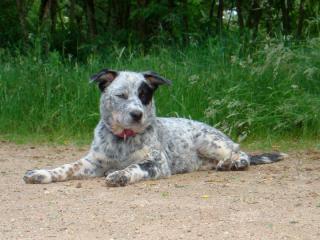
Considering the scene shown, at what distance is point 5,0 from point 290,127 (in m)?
7.55

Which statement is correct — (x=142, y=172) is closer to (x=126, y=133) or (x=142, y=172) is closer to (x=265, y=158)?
(x=126, y=133)

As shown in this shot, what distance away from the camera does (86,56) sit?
13531 millimetres

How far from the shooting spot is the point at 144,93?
23.5 ft

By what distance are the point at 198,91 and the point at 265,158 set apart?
7.89 feet

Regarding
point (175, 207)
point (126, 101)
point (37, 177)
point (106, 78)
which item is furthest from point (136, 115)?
point (175, 207)

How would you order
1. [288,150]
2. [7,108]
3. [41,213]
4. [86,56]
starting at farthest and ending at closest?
[86,56]
[7,108]
[288,150]
[41,213]

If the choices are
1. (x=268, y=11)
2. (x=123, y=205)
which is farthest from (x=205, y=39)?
(x=123, y=205)

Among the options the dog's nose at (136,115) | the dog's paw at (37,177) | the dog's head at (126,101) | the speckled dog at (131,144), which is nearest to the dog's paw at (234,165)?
the speckled dog at (131,144)

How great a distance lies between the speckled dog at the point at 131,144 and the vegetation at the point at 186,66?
1831 mm

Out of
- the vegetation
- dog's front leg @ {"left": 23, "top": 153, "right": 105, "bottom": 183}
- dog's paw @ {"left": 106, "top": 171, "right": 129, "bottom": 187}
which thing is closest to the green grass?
the vegetation

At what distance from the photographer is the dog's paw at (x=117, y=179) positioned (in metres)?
6.50

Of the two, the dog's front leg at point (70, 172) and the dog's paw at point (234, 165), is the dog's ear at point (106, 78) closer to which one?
the dog's front leg at point (70, 172)

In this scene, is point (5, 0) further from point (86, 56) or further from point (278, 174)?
point (278, 174)

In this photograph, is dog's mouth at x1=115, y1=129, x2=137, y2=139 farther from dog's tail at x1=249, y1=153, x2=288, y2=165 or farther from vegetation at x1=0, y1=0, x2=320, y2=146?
vegetation at x1=0, y1=0, x2=320, y2=146
